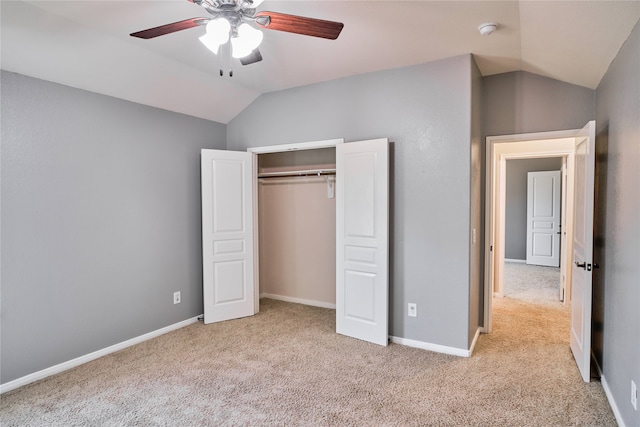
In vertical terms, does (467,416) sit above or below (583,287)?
below

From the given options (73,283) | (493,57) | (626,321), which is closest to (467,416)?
(626,321)

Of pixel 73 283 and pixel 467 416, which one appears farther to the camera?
pixel 73 283

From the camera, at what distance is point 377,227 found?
3367 mm

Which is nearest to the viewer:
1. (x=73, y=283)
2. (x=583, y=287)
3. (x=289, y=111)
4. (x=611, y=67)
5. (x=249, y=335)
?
(x=611, y=67)

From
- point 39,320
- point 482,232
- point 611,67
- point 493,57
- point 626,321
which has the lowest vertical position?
point 39,320

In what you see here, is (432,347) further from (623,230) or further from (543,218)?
(543,218)

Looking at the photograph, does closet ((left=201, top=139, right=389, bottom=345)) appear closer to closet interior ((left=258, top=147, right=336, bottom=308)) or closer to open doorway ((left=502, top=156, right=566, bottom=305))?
closet interior ((left=258, top=147, right=336, bottom=308))

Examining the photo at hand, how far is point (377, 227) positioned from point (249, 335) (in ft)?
5.77

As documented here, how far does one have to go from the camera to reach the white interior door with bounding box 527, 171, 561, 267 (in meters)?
7.30

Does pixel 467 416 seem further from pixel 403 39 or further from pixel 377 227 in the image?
pixel 403 39

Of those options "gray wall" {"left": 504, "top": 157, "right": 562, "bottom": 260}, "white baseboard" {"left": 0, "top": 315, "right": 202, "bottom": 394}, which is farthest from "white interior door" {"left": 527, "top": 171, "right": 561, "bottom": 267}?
"white baseboard" {"left": 0, "top": 315, "right": 202, "bottom": 394}

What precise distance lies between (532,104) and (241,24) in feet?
9.60

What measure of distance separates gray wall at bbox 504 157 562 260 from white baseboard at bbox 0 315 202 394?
7185 mm

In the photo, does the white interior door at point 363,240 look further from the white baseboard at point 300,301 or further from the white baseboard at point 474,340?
the white baseboard at point 300,301
